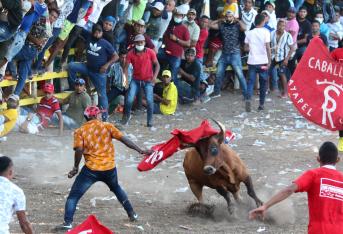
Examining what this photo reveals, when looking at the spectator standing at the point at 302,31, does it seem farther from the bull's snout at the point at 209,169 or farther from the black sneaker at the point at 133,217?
the black sneaker at the point at 133,217

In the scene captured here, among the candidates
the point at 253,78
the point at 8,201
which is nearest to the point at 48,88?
the point at 253,78

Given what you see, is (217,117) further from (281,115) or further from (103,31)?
(103,31)

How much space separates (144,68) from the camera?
17891 millimetres

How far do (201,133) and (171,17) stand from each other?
8.13 metres

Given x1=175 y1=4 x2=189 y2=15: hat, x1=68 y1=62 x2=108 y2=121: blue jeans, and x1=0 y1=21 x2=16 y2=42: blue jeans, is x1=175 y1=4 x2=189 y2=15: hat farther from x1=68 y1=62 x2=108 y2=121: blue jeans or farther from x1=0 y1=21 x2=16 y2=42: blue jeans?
x1=0 y1=21 x2=16 y2=42: blue jeans

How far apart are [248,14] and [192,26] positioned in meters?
1.56

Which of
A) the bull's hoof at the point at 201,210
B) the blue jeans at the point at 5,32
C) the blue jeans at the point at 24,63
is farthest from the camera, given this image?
the blue jeans at the point at 24,63

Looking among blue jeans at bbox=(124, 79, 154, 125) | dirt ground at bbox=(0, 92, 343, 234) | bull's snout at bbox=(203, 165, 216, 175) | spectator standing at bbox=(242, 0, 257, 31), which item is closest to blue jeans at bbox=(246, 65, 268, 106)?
dirt ground at bbox=(0, 92, 343, 234)

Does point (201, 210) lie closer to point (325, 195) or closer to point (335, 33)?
point (325, 195)

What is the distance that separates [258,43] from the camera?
64.4ft

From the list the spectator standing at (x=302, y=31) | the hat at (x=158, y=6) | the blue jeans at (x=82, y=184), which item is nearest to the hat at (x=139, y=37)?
the hat at (x=158, y=6)

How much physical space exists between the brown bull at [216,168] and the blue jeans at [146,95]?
572 centimetres

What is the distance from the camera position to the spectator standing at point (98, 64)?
682 inches

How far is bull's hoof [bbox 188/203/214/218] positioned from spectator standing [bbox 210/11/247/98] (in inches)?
316
